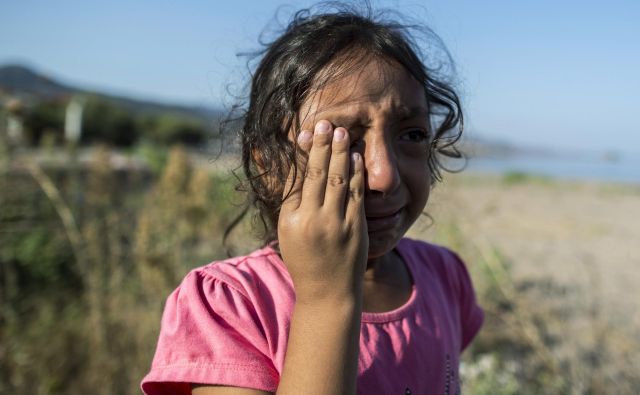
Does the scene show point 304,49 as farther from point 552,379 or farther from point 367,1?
point 552,379

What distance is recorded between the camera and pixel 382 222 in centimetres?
109

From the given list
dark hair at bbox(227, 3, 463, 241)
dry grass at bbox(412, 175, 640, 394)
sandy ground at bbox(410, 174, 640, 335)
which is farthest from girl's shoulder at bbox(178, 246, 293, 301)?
dry grass at bbox(412, 175, 640, 394)

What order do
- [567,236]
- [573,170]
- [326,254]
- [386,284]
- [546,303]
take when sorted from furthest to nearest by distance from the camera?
[573,170] → [567,236] → [546,303] → [386,284] → [326,254]

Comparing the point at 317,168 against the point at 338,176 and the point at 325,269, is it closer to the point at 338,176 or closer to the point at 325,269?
the point at 338,176

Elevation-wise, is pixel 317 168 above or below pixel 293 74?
below

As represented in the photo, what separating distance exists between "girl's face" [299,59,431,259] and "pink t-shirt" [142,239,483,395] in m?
0.19

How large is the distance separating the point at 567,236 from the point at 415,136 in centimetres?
963

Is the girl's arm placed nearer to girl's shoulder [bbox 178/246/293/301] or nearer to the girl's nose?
the girl's nose

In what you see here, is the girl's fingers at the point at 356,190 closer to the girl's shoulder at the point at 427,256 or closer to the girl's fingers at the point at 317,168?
the girl's fingers at the point at 317,168

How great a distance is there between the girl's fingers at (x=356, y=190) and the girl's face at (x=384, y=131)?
45 mm

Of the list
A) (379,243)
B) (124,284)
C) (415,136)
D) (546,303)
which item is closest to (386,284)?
(379,243)

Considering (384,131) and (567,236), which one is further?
(567,236)

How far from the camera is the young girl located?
0.91 meters

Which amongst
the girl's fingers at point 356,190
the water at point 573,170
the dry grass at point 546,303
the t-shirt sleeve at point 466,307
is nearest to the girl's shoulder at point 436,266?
the t-shirt sleeve at point 466,307
